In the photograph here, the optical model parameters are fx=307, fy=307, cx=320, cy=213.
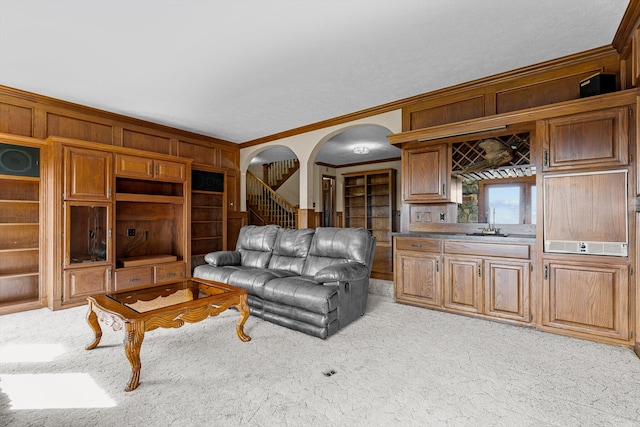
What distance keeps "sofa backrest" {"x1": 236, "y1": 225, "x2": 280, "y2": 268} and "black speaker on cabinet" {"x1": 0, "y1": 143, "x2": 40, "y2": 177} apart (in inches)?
103

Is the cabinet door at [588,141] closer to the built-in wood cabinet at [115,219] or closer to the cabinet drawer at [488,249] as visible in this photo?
the cabinet drawer at [488,249]

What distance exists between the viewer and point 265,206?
7.07 metres

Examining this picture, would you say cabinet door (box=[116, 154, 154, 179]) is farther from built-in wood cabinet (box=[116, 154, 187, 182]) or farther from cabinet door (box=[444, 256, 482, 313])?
cabinet door (box=[444, 256, 482, 313])

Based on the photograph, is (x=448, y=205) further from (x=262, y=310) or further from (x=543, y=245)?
(x=262, y=310)

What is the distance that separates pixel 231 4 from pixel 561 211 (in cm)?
336

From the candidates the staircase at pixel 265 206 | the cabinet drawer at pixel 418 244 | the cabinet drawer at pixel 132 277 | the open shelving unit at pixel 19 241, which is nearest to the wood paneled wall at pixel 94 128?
the open shelving unit at pixel 19 241

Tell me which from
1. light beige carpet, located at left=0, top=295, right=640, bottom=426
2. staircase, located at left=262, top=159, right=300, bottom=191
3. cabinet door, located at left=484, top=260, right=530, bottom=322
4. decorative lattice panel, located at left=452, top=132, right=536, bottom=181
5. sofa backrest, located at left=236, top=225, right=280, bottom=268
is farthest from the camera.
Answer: staircase, located at left=262, top=159, right=300, bottom=191

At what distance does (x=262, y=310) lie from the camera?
326 cm

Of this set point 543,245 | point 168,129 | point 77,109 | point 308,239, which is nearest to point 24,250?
point 77,109

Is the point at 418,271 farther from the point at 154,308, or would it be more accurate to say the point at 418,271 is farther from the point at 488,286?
the point at 154,308

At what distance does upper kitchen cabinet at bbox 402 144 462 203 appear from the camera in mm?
3857

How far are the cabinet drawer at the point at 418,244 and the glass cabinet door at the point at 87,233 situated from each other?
3851 mm

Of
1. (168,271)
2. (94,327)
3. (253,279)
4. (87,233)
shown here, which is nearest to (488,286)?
(253,279)

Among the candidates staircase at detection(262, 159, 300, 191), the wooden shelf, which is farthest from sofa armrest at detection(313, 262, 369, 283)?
staircase at detection(262, 159, 300, 191)
